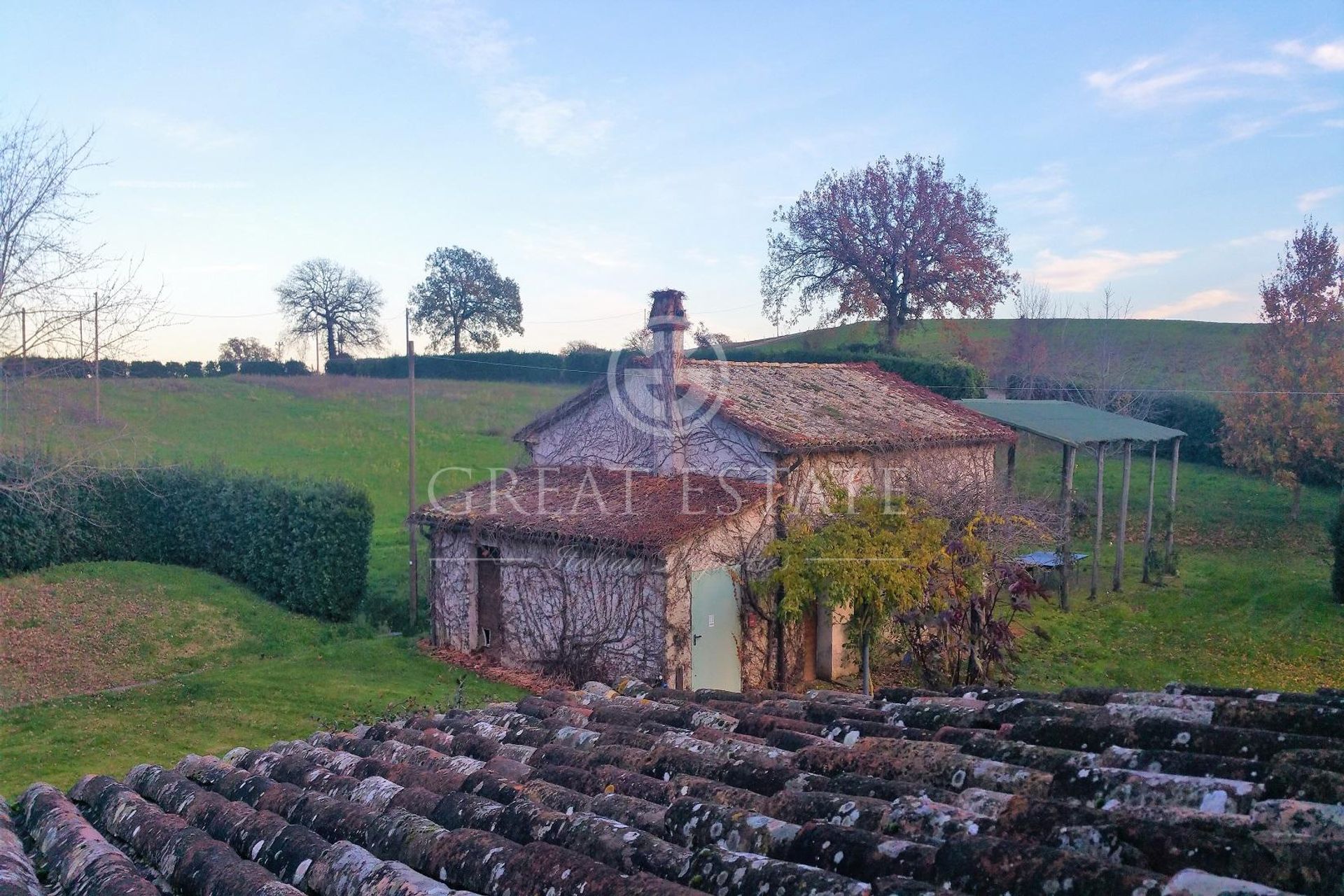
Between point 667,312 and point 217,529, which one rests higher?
point 667,312

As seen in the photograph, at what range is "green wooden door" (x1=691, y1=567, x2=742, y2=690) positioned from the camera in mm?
13422

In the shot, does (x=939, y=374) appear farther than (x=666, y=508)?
Yes

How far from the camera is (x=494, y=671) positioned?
1529 cm

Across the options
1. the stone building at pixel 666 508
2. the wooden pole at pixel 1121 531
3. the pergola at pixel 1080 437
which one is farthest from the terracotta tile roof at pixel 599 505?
the wooden pole at pixel 1121 531

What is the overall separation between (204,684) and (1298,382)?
27.0 metres

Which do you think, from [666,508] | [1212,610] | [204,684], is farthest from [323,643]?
[1212,610]

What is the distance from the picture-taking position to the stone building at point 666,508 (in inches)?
529

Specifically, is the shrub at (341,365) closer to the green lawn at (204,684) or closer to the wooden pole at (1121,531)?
the green lawn at (204,684)

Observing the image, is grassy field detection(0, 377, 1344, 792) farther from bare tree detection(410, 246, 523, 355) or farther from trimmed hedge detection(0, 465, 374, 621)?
bare tree detection(410, 246, 523, 355)

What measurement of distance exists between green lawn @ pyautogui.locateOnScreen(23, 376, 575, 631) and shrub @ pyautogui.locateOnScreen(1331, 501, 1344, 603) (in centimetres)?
1852

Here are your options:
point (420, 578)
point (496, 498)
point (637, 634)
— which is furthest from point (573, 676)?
point (420, 578)

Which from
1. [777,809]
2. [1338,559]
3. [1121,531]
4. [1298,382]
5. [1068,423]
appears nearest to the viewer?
[777,809]

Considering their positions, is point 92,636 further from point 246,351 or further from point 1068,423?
point 246,351

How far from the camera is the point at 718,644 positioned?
13.8 meters
